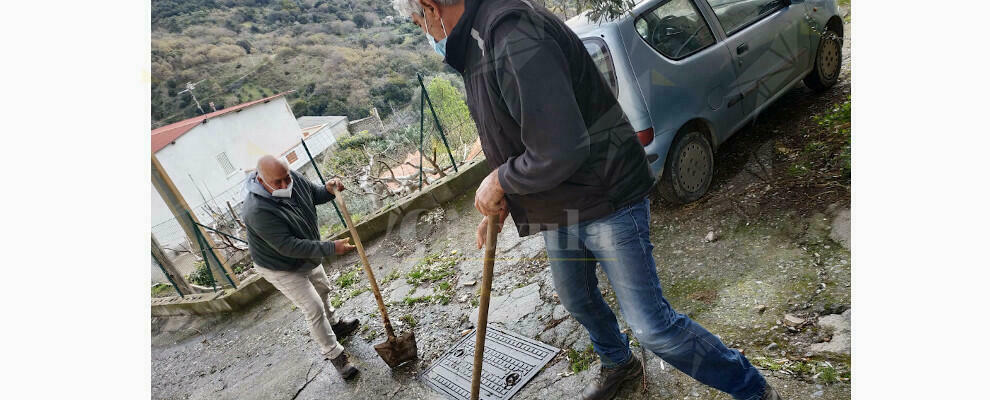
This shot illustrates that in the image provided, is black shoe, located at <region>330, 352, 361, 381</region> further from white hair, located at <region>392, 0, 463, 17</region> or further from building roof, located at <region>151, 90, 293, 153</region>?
white hair, located at <region>392, 0, 463, 17</region>

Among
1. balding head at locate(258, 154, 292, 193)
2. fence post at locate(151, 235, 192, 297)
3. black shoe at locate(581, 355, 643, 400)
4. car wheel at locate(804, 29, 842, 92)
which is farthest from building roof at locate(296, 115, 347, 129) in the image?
black shoe at locate(581, 355, 643, 400)

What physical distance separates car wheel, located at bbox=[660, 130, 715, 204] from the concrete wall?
12.6 ft

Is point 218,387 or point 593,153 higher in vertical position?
point 593,153

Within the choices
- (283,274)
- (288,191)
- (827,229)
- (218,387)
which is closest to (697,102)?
(827,229)

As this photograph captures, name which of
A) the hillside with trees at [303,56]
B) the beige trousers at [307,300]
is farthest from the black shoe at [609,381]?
the hillside with trees at [303,56]

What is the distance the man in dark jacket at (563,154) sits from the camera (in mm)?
1205

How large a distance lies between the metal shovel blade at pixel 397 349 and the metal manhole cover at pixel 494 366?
0.58 ft

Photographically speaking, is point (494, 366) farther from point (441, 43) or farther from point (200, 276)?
point (200, 276)

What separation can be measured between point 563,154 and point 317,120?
8.80m

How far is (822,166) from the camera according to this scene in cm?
317

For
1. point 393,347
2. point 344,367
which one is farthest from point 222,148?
point 393,347

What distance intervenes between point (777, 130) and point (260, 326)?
5.12 m

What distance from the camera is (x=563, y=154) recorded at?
1.23 meters

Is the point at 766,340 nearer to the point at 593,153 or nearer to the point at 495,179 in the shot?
the point at 593,153
